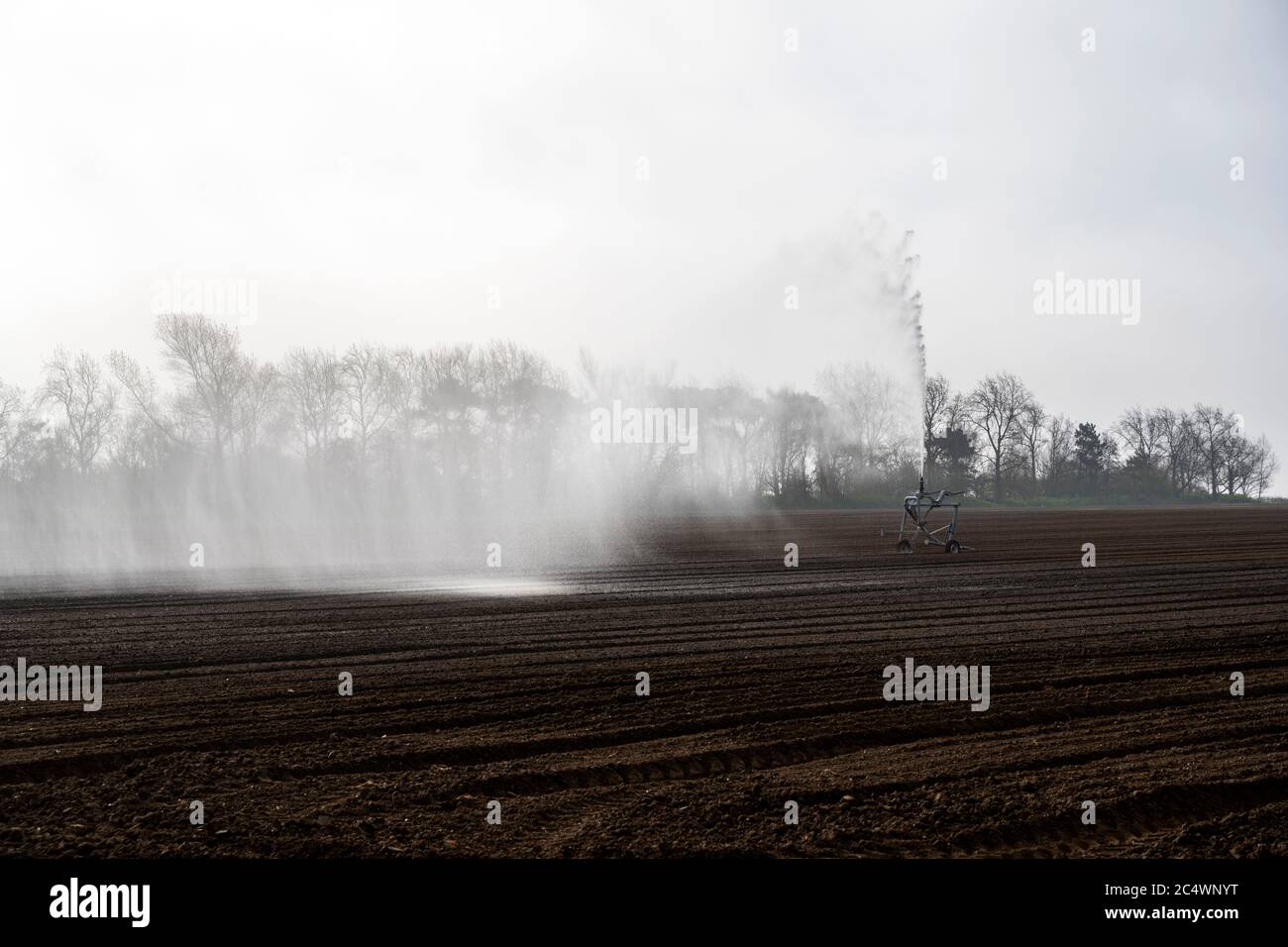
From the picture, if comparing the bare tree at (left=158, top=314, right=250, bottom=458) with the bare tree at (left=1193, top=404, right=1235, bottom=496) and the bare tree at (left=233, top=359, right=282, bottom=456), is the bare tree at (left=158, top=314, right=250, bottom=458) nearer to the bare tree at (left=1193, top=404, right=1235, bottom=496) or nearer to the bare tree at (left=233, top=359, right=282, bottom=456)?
the bare tree at (left=233, top=359, right=282, bottom=456)

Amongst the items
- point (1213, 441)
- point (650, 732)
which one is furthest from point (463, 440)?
point (1213, 441)

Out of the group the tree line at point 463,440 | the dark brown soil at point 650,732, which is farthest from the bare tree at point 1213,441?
the dark brown soil at point 650,732

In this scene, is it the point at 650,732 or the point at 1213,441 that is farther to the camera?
the point at 1213,441

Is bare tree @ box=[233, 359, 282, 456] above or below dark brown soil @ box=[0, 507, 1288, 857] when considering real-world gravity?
above

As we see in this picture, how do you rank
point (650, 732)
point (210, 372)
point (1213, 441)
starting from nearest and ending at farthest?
point (650, 732) → point (210, 372) → point (1213, 441)

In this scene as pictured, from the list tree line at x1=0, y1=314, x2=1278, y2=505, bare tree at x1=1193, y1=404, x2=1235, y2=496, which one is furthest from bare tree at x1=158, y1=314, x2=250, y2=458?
bare tree at x1=1193, y1=404, x2=1235, y2=496

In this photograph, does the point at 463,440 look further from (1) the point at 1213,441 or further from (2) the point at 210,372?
(1) the point at 1213,441

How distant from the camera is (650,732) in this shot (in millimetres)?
10297

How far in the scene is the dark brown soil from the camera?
24.5ft

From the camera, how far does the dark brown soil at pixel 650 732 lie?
24.5ft

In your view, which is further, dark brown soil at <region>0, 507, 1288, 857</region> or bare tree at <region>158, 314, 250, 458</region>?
bare tree at <region>158, 314, 250, 458</region>

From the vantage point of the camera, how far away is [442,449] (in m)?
55.3

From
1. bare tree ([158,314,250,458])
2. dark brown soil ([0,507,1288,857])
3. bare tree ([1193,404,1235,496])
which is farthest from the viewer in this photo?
bare tree ([1193,404,1235,496])
